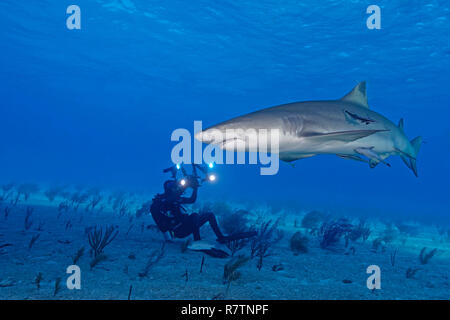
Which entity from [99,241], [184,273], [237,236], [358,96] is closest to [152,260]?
[184,273]

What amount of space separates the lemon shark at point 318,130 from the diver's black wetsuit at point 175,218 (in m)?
3.72

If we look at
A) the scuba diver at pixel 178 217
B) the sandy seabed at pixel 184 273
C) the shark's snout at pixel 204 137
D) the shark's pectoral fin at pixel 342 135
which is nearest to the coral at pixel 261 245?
the sandy seabed at pixel 184 273

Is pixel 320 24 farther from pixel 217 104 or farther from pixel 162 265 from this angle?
pixel 217 104

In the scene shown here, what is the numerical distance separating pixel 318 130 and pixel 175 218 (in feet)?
15.7

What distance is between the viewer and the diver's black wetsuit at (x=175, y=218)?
256 inches

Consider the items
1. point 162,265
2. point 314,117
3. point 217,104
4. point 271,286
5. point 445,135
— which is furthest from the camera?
point 445,135

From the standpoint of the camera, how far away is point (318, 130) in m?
3.16

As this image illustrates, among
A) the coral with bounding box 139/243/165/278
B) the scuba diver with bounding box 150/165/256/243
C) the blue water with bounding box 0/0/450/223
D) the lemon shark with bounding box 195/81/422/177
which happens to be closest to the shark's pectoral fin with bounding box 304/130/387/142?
the lemon shark with bounding box 195/81/422/177

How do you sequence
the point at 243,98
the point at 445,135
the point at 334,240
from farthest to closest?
the point at 445,135 → the point at 243,98 → the point at 334,240

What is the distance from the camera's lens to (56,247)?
18.2 feet

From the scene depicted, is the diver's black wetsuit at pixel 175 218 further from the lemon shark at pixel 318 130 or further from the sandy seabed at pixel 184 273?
the lemon shark at pixel 318 130

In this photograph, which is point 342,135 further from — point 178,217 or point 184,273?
point 178,217

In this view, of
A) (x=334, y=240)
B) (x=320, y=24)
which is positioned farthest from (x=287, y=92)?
(x=334, y=240)

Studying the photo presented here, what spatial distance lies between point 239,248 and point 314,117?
4489mm
